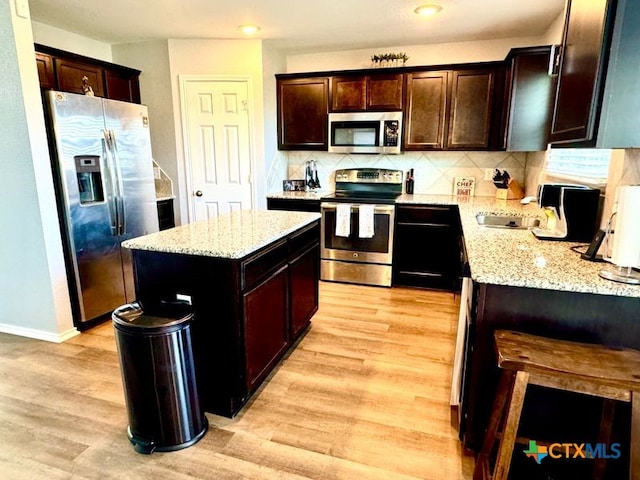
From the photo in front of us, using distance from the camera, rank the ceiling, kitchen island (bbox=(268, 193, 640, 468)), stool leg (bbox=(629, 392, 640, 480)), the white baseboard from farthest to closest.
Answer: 1. the ceiling
2. the white baseboard
3. kitchen island (bbox=(268, 193, 640, 468))
4. stool leg (bbox=(629, 392, 640, 480))

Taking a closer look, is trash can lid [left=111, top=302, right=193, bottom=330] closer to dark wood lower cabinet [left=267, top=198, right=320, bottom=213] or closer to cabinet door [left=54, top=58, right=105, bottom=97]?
dark wood lower cabinet [left=267, top=198, right=320, bottom=213]

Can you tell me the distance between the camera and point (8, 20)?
242 centimetres

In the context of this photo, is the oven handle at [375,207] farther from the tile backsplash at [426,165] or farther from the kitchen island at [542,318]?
the kitchen island at [542,318]

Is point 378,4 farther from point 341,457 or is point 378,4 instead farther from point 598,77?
point 341,457

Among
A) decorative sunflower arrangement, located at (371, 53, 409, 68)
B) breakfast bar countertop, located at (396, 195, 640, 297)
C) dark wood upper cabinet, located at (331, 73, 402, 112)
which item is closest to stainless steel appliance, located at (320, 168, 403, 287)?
dark wood upper cabinet, located at (331, 73, 402, 112)

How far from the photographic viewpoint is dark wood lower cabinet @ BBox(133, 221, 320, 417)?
186 centimetres

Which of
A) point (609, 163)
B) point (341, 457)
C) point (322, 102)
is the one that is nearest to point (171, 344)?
point (341, 457)

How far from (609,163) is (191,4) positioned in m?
3.03

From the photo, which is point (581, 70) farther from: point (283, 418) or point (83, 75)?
point (83, 75)

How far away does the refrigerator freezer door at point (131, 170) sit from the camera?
3098mm

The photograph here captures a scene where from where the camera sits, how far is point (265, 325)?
217 centimetres

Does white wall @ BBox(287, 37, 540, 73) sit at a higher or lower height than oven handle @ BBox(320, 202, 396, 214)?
higher

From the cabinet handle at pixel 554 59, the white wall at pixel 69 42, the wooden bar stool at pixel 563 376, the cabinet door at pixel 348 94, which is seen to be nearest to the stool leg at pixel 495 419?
the wooden bar stool at pixel 563 376

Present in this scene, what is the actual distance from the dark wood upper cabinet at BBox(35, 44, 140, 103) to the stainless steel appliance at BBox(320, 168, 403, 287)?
2387 mm
